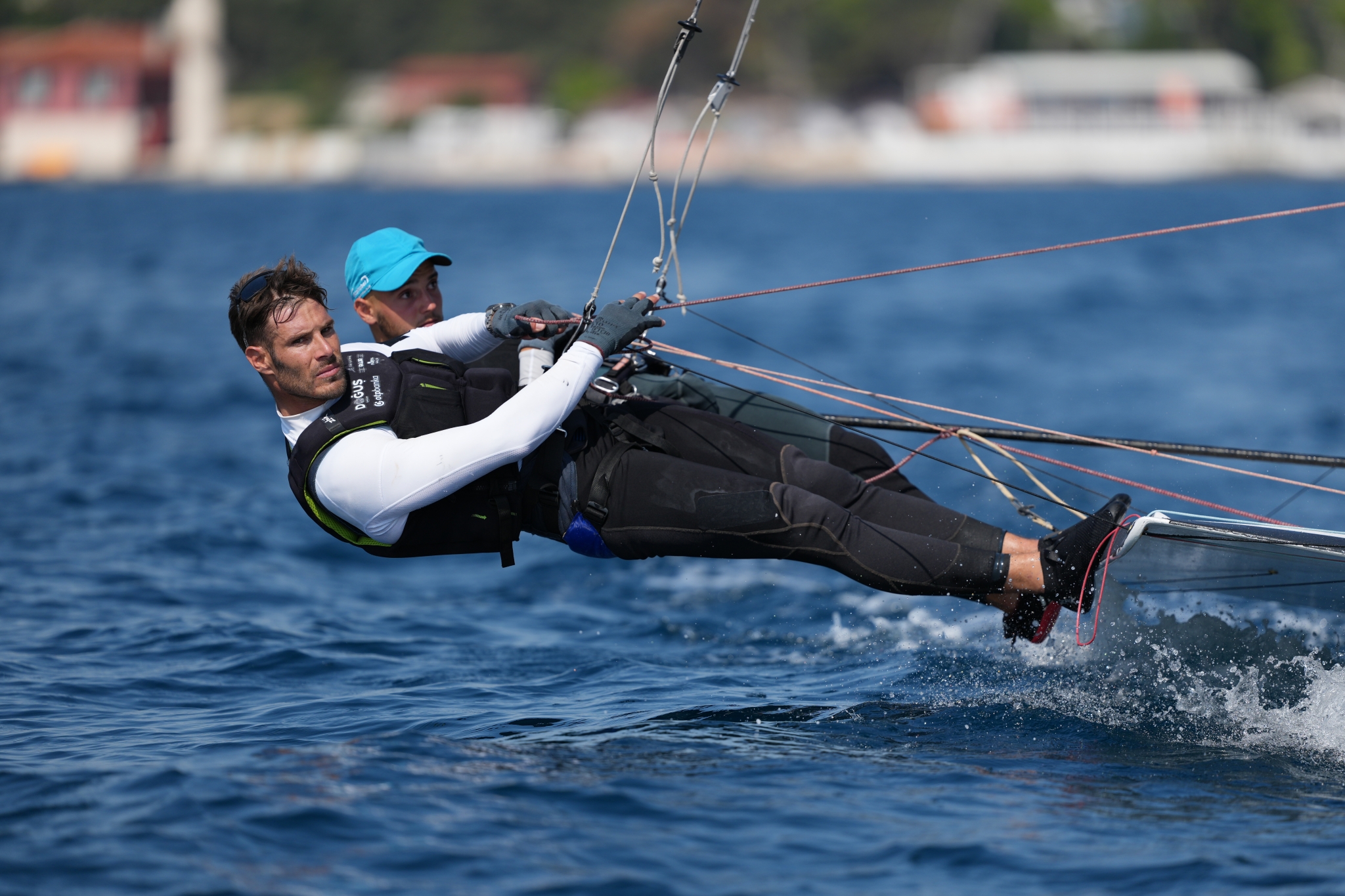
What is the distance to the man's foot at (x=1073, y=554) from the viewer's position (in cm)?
443

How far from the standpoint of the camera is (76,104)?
308 ft

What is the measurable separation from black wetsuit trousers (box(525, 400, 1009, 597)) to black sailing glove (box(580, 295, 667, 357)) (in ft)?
1.08

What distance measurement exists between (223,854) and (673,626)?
3.25m

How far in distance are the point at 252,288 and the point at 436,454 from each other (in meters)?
0.81

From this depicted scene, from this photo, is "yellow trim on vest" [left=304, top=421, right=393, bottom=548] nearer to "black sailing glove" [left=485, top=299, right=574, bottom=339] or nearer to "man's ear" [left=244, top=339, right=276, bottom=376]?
"man's ear" [left=244, top=339, right=276, bottom=376]

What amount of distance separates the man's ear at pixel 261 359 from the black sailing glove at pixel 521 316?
0.80 metres

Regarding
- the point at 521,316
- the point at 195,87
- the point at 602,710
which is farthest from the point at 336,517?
the point at 195,87

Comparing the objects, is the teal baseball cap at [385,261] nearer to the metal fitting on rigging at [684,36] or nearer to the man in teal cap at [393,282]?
the man in teal cap at [393,282]

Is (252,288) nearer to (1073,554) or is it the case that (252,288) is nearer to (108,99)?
(1073,554)

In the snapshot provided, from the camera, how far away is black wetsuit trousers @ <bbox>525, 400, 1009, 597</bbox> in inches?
177

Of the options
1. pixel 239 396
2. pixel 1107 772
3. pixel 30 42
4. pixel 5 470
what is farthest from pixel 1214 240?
pixel 30 42

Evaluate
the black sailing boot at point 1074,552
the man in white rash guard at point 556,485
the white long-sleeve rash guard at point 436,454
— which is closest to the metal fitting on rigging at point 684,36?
the man in white rash guard at point 556,485

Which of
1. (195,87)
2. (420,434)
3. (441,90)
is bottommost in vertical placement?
(420,434)

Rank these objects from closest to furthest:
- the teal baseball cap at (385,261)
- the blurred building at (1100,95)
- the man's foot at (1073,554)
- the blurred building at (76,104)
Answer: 1. the man's foot at (1073,554)
2. the teal baseball cap at (385,261)
3. the blurred building at (1100,95)
4. the blurred building at (76,104)
